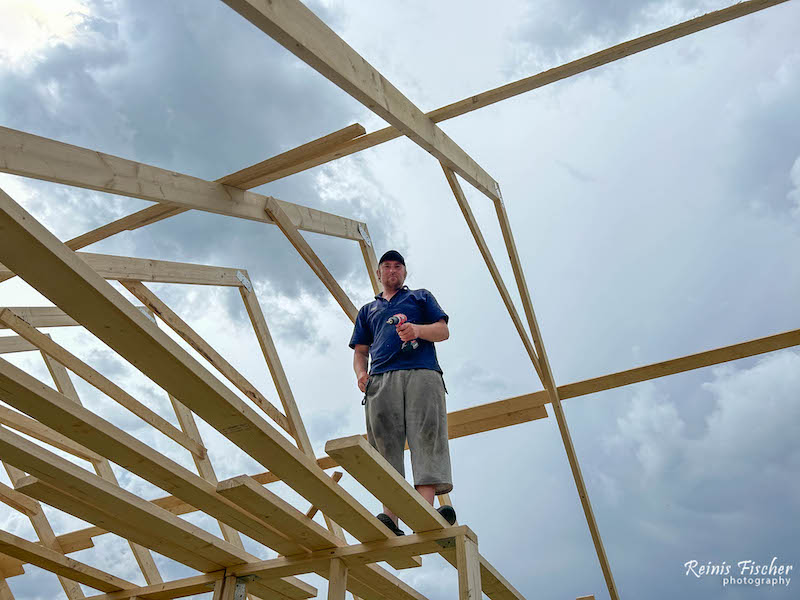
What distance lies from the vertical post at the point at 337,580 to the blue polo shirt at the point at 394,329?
3.53ft

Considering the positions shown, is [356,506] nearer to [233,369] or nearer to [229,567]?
[229,567]

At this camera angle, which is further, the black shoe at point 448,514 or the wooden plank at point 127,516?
the black shoe at point 448,514

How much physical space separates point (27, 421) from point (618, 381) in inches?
189

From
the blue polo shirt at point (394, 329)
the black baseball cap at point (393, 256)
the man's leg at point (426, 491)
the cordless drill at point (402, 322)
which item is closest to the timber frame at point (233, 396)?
the man's leg at point (426, 491)

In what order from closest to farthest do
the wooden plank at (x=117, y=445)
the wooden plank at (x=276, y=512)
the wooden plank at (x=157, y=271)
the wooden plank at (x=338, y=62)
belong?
1. the wooden plank at (x=338, y=62)
2. the wooden plank at (x=117, y=445)
3. the wooden plank at (x=276, y=512)
4. the wooden plank at (x=157, y=271)

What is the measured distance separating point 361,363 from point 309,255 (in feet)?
3.82

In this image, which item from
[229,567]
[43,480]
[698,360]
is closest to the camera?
[43,480]

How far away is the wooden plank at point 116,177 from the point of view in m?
3.51

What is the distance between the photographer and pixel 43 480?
3.52m

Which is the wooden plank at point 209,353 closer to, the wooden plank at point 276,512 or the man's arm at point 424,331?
the wooden plank at point 276,512

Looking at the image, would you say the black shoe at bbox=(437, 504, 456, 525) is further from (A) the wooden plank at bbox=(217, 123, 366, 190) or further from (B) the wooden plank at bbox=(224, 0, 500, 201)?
(A) the wooden plank at bbox=(217, 123, 366, 190)

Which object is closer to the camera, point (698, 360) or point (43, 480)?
point (43, 480)

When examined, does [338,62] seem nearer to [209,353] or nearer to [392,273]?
[392,273]

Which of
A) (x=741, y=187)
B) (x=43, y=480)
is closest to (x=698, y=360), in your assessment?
(x=43, y=480)
